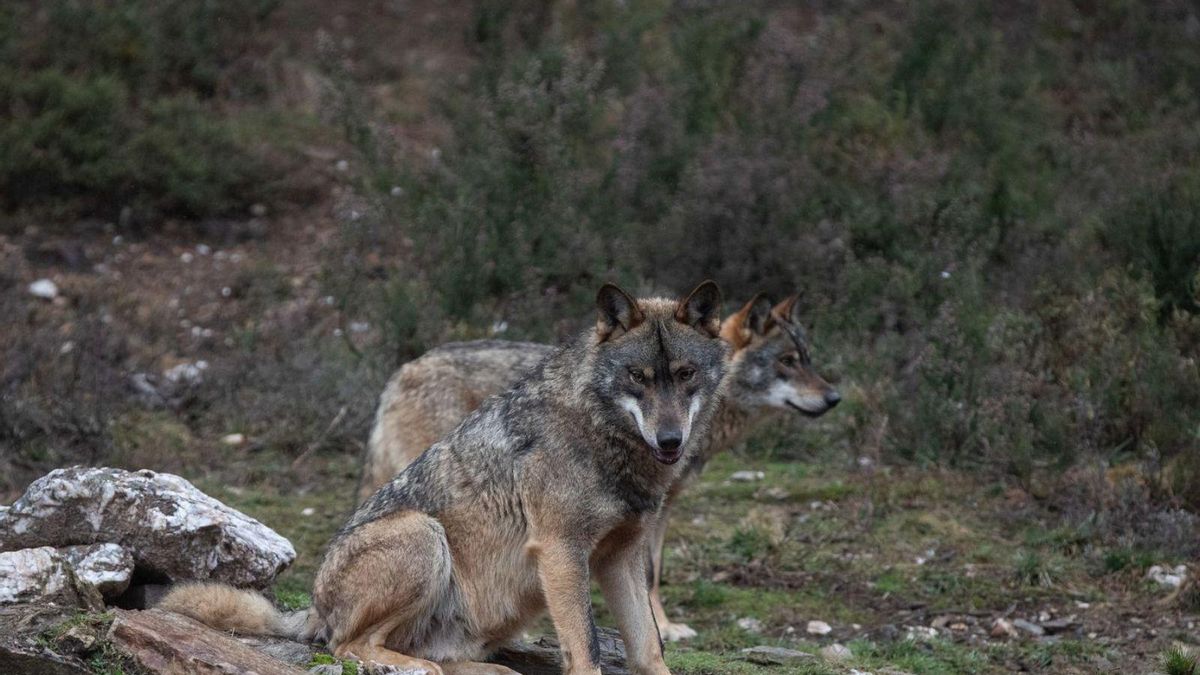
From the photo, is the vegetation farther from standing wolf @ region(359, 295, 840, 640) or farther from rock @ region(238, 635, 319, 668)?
rock @ region(238, 635, 319, 668)

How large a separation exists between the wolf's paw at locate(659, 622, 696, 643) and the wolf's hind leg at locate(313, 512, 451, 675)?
250 cm

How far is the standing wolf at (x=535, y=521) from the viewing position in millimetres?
5676

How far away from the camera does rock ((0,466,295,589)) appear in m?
6.07

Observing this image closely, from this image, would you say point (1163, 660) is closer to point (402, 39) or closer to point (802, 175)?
point (802, 175)

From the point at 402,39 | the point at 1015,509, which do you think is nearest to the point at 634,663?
the point at 1015,509

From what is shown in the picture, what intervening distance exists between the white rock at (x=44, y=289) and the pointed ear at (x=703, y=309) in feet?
28.2

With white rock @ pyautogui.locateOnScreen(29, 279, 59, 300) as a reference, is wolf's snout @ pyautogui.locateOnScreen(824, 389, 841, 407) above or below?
above

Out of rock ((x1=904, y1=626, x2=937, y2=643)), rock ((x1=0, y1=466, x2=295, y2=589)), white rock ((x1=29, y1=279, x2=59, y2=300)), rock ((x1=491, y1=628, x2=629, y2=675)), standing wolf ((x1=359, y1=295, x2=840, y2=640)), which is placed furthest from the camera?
white rock ((x1=29, y1=279, x2=59, y2=300))

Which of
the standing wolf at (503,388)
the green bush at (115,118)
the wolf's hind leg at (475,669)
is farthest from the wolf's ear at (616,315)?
the green bush at (115,118)

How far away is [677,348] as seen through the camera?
19.5 ft

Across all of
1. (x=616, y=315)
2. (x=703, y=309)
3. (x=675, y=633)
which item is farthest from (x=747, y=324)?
(x=616, y=315)

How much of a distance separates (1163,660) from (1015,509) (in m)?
2.60

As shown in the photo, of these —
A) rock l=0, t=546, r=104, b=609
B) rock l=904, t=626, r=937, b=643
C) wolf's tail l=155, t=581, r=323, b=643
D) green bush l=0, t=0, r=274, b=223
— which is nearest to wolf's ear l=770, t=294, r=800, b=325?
rock l=904, t=626, r=937, b=643

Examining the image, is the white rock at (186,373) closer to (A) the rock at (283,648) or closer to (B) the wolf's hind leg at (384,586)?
(A) the rock at (283,648)
